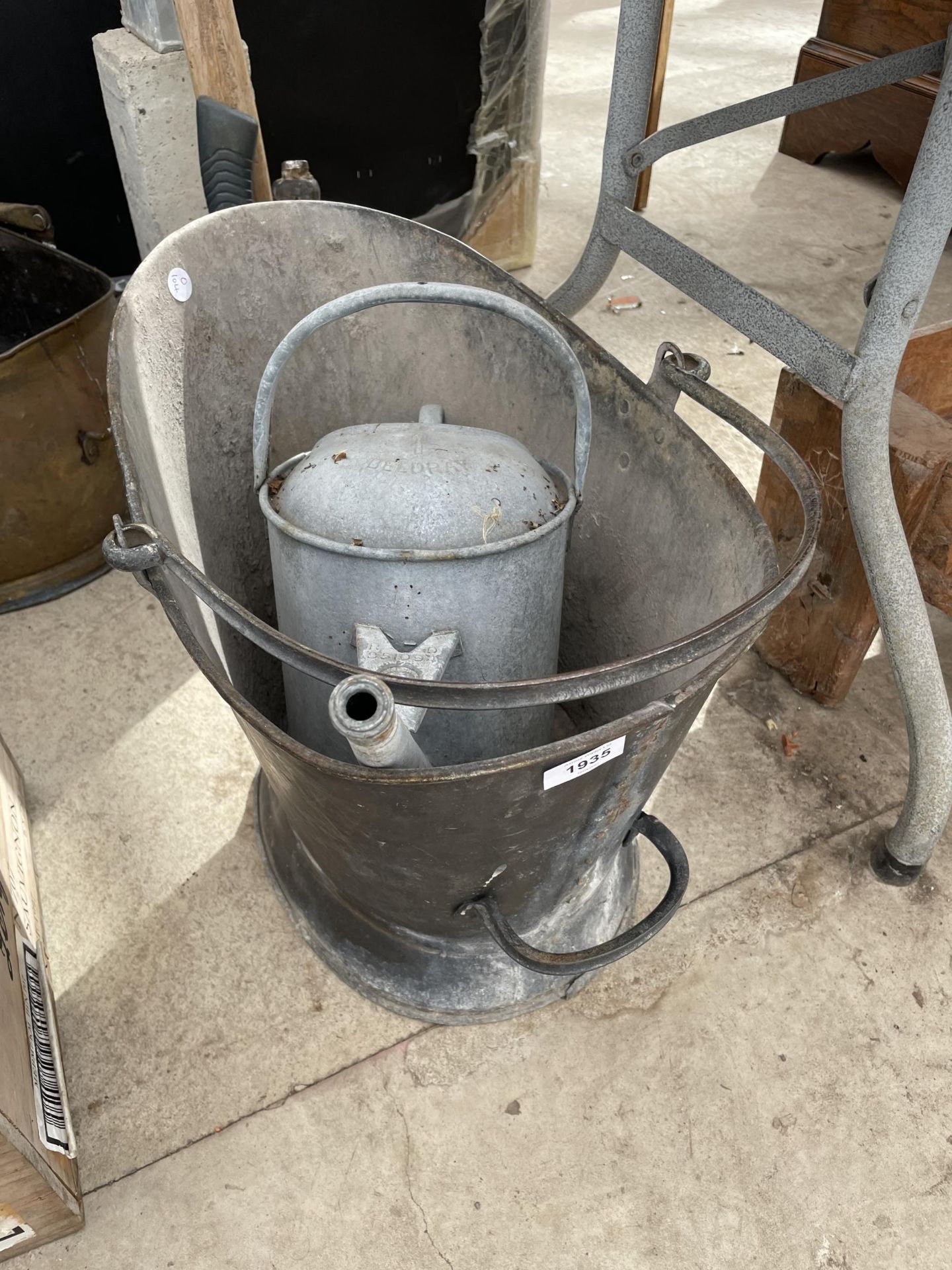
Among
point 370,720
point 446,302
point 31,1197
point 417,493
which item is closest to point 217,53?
point 446,302

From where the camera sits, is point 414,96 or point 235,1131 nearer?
point 235,1131

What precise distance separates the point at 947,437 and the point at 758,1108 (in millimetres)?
886

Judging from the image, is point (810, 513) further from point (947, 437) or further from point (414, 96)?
point (414, 96)

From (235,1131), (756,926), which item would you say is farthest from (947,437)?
(235,1131)

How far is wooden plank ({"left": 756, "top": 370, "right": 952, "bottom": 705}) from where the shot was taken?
4.00ft

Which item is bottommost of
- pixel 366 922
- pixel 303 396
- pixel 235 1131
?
pixel 235 1131

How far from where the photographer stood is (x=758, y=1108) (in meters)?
1.10

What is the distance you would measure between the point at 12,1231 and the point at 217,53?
1.69 meters

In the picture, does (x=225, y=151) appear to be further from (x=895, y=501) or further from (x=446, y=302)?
(x=895, y=501)

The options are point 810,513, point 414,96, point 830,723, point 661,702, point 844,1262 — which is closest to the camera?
point 661,702

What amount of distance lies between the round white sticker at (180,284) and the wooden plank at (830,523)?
82 cm

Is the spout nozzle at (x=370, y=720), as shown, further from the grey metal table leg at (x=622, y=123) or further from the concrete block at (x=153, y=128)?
the concrete block at (x=153, y=128)

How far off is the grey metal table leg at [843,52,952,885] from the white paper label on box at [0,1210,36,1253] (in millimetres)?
1129

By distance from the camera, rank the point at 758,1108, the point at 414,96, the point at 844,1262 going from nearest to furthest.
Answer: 1. the point at 844,1262
2. the point at 758,1108
3. the point at 414,96
